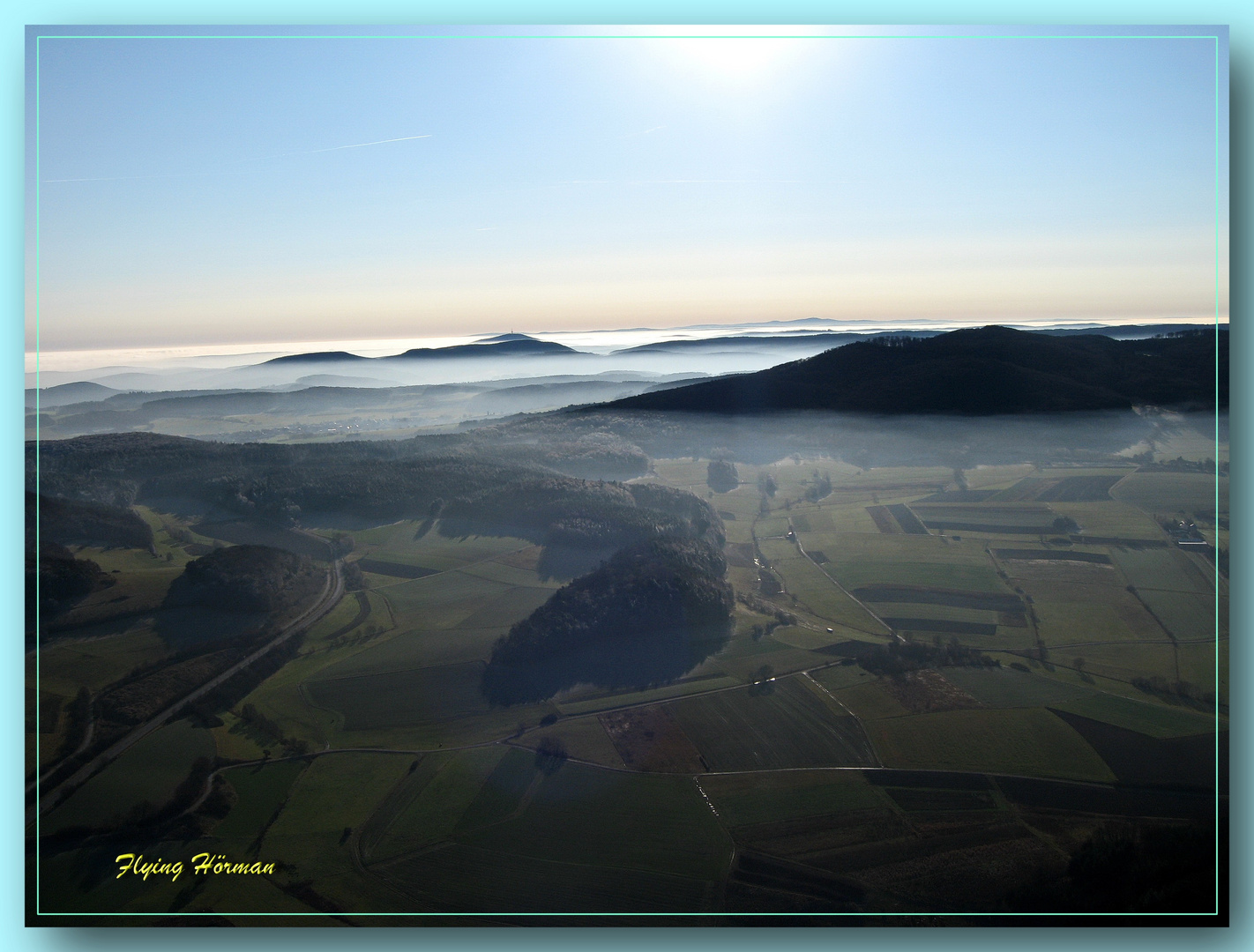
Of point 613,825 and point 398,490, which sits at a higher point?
point 398,490

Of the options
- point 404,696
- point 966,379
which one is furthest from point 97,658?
point 966,379

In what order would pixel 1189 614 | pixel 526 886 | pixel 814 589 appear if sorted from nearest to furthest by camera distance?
1. pixel 526 886
2. pixel 1189 614
3. pixel 814 589

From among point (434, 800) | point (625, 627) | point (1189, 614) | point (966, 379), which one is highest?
point (966, 379)

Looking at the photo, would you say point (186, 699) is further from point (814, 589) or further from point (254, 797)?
point (814, 589)

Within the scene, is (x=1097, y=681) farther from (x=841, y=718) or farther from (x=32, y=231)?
(x=32, y=231)
